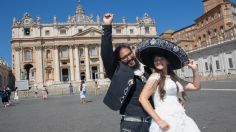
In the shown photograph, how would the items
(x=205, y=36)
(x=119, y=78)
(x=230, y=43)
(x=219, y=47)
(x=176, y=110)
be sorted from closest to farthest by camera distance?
(x=176, y=110) < (x=119, y=78) < (x=230, y=43) < (x=219, y=47) < (x=205, y=36)

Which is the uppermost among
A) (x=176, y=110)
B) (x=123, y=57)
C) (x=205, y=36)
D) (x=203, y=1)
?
(x=203, y=1)

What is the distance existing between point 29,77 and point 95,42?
16.7 meters

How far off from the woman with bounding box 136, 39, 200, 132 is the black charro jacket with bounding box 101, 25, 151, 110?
0.22m

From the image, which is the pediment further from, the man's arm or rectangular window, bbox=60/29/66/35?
the man's arm

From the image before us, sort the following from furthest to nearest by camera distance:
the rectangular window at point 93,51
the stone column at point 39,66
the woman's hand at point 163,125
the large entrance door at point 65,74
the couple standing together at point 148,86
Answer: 1. the rectangular window at point 93,51
2. the large entrance door at point 65,74
3. the stone column at point 39,66
4. the couple standing together at point 148,86
5. the woman's hand at point 163,125

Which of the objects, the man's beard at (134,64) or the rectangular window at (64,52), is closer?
the man's beard at (134,64)

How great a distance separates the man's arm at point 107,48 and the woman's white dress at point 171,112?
1.83ft

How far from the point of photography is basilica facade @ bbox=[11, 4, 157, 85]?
61719 mm

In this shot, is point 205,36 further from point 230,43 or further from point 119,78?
point 119,78

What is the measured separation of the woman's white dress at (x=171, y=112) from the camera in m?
2.73

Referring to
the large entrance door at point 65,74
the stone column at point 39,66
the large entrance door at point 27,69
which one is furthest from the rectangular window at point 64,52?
the large entrance door at point 27,69

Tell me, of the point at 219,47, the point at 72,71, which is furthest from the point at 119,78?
the point at 72,71

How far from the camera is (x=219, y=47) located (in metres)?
42.9

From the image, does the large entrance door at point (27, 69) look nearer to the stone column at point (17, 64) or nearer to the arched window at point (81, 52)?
the stone column at point (17, 64)
